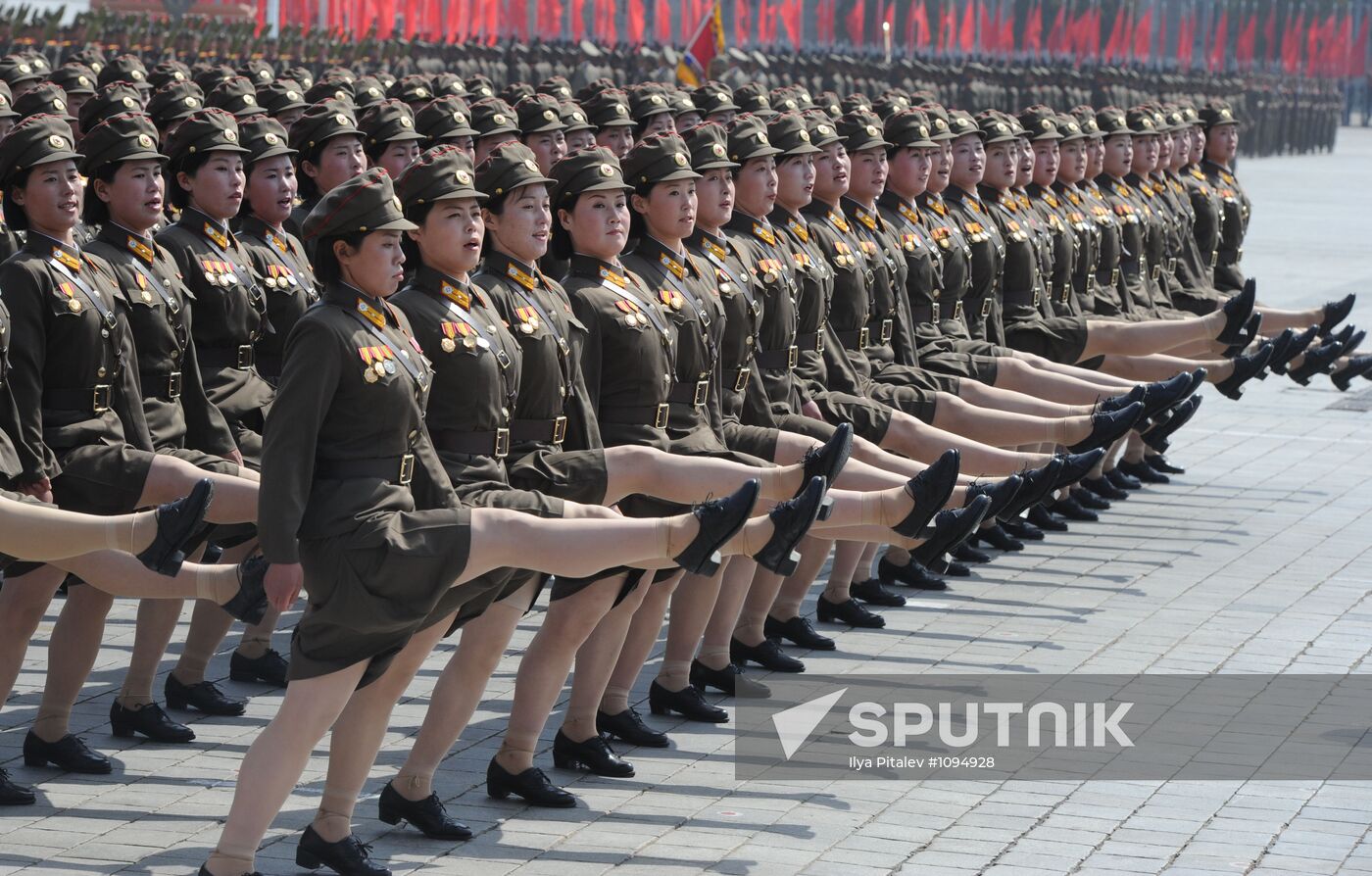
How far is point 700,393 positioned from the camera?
24.3 ft

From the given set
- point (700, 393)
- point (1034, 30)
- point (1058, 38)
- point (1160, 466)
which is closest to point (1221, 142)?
point (1160, 466)

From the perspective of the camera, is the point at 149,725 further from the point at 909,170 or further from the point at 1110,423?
the point at 909,170

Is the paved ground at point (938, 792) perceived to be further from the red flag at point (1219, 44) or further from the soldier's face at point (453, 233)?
the red flag at point (1219, 44)

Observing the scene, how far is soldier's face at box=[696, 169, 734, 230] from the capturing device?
7953 mm

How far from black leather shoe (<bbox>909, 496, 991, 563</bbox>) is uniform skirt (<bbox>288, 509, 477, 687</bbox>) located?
187 cm

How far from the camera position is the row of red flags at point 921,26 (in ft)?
144

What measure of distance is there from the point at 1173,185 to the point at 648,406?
7875 millimetres

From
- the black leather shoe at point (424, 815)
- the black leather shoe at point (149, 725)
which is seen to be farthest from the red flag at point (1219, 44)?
the black leather shoe at point (424, 815)

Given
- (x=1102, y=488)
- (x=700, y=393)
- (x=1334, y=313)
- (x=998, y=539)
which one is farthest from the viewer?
(x=1102, y=488)

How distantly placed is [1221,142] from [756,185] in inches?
278

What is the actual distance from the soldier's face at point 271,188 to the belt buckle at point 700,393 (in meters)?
1.82

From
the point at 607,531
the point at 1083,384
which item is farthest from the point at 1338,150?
the point at 607,531

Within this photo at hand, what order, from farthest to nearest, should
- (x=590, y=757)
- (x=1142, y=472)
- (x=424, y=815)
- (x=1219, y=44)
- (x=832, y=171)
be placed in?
(x=1219, y=44) < (x=1142, y=472) < (x=832, y=171) < (x=590, y=757) < (x=424, y=815)

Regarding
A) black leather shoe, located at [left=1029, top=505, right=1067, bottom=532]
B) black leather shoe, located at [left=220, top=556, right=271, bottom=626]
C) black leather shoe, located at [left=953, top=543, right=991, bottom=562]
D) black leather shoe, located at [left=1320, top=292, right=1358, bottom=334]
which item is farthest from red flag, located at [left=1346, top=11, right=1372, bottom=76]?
black leather shoe, located at [left=220, top=556, right=271, bottom=626]
